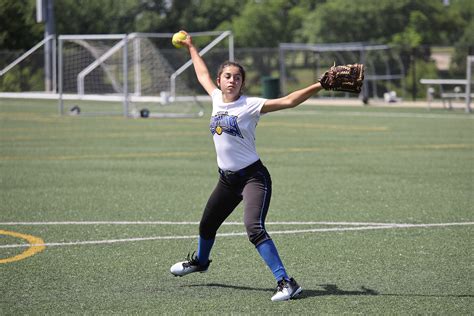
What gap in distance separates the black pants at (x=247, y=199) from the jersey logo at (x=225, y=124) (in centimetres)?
31

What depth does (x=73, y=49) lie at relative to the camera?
127 feet

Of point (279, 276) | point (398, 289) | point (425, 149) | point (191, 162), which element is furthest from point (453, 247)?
point (425, 149)

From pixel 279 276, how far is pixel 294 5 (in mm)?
84084

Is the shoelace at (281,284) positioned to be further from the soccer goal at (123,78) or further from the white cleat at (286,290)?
the soccer goal at (123,78)

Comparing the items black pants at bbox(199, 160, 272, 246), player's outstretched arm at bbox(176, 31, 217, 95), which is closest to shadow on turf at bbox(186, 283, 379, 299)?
black pants at bbox(199, 160, 272, 246)

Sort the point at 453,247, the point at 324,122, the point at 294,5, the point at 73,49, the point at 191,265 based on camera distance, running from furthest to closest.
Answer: the point at 294,5 → the point at 73,49 → the point at 324,122 → the point at 453,247 → the point at 191,265

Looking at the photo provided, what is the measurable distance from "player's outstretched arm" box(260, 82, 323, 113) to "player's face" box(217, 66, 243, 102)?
0.87ft

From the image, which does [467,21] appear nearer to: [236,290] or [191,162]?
[191,162]

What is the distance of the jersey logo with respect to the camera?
291 inches

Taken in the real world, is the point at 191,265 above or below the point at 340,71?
below

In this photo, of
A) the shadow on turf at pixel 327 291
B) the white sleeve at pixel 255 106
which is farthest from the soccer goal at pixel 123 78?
the shadow on turf at pixel 327 291

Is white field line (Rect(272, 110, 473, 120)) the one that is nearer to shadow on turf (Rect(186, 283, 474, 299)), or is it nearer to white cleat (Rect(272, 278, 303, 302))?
shadow on turf (Rect(186, 283, 474, 299))

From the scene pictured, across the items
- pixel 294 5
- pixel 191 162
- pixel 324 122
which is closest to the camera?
pixel 191 162

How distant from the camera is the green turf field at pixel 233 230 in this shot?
23.4 ft
